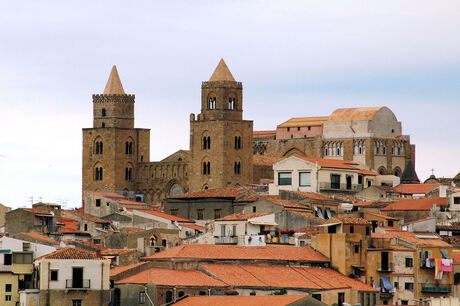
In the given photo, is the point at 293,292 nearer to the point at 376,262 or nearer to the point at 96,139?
the point at 376,262

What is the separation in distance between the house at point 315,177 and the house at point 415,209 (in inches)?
386

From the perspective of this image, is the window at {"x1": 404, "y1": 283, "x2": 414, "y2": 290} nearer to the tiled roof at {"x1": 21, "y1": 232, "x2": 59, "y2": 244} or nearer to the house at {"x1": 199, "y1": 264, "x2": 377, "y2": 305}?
the house at {"x1": 199, "y1": 264, "x2": 377, "y2": 305}

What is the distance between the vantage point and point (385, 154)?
164750 millimetres

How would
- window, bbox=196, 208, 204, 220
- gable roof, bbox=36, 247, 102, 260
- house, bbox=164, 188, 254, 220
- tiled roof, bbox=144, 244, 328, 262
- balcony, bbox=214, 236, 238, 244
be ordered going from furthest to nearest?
window, bbox=196, 208, 204, 220
house, bbox=164, 188, 254, 220
balcony, bbox=214, 236, 238, 244
tiled roof, bbox=144, 244, 328, 262
gable roof, bbox=36, 247, 102, 260

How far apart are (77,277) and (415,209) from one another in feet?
125

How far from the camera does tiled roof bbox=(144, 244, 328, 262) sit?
97000 millimetres

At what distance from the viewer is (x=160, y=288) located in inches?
3551

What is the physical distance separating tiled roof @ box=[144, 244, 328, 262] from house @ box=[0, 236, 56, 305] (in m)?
6.26

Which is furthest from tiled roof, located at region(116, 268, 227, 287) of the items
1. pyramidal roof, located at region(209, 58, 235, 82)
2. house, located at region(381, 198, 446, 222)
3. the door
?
pyramidal roof, located at region(209, 58, 235, 82)

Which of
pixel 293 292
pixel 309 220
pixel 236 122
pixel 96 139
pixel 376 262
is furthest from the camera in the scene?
pixel 96 139

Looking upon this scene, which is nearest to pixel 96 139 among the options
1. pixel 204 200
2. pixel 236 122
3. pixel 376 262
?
pixel 236 122

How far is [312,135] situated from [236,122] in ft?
50.1

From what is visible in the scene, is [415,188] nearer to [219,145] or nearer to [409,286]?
[219,145]

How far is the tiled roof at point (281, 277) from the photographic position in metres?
93.8
